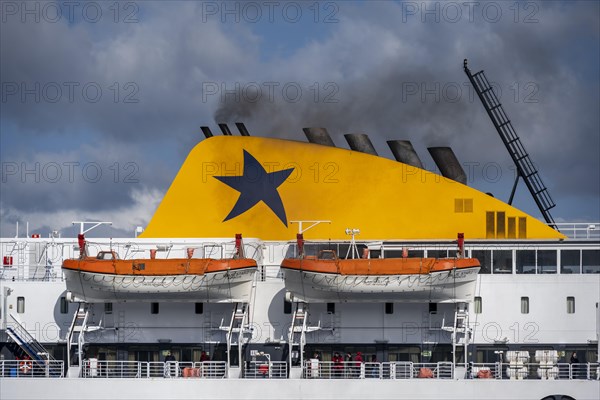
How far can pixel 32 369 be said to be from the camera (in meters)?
42.2

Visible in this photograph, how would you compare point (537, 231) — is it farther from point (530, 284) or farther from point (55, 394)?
point (55, 394)

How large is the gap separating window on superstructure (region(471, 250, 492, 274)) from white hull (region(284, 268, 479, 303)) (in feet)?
4.55

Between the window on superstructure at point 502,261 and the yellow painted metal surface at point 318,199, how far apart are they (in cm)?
78

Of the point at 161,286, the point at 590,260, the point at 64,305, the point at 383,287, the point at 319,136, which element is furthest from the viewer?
the point at 319,136

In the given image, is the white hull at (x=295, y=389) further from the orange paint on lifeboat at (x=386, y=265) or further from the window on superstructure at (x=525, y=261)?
the window on superstructure at (x=525, y=261)

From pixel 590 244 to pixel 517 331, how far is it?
3778mm

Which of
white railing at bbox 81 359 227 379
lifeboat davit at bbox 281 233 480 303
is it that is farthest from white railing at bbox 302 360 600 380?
white railing at bbox 81 359 227 379

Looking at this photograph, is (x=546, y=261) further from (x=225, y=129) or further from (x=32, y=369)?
(x=32, y=369)

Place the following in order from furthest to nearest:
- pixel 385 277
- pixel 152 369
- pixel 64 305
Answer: pixel 64 305 → pixel 152 369 → pixel 385 277

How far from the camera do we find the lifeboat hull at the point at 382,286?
4053 cm

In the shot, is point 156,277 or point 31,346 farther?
point 31,346

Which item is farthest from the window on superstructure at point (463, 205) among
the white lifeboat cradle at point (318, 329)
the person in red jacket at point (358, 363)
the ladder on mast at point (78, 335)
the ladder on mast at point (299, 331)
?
the ladder on mast at point (78, 335)

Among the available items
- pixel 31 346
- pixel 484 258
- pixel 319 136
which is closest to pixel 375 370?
pixel 484 258

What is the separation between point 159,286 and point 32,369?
507 cm
